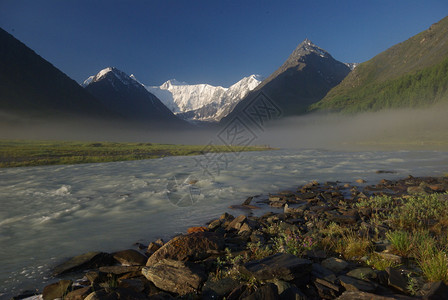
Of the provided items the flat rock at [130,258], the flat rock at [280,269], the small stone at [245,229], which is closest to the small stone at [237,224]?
the small stone at [245,229]

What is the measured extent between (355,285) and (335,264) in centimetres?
106

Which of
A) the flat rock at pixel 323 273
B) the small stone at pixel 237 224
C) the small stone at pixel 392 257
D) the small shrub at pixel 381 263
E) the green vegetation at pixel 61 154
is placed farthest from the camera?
the green vegetation at pixel 61 154

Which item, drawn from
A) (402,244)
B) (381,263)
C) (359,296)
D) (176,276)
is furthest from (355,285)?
(176,276)

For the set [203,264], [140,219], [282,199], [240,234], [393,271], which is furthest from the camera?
[282,199]

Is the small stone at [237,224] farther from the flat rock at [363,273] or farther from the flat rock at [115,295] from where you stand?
the flat rock at [115,295]

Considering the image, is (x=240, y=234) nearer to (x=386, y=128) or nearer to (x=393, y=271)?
(x=393, y=271)

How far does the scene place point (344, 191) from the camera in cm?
1831

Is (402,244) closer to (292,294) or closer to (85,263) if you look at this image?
(292,294)

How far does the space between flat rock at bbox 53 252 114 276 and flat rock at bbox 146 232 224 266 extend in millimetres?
1777

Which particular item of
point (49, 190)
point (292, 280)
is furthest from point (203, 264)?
point (49, 190)

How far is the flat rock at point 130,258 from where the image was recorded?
23.8 feet

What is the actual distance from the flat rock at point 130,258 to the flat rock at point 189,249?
628mm

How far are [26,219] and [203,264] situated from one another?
1206cm

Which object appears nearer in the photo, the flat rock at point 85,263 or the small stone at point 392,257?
the small stone at point 392,257
